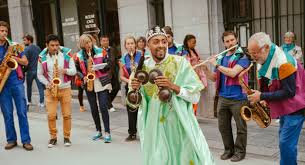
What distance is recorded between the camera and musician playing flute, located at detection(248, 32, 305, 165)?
3945 mm

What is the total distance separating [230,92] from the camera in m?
5.49

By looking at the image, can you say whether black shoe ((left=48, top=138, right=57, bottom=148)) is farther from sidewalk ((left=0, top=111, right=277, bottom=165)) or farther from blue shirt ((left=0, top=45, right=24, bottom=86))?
blue shirt ((left=0, top=45, right=24, bottom=86))

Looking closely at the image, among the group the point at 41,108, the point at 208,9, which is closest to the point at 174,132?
the point at 208,9

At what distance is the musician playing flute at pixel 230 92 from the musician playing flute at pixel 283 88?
1.17 m

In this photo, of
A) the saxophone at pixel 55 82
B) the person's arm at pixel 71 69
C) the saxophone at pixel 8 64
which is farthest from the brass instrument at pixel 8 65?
the person's arm at pixel 71 69

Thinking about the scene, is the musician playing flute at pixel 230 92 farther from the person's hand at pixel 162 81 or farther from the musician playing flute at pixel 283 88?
the person's hand at pixel 162 81

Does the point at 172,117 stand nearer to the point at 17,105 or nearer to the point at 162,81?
the point at 162,81

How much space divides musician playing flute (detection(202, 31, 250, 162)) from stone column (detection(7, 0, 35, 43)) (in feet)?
30.7

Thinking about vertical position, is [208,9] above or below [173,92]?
above

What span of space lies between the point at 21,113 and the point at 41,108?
3.99 m

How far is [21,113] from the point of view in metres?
6.77

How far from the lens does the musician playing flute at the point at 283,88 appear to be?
12.9 ft

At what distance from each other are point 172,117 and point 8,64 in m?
3.67

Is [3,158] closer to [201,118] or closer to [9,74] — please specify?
[9,74]
